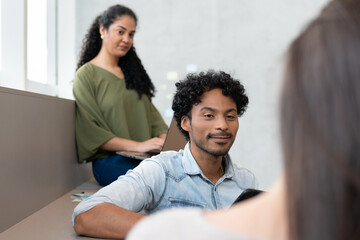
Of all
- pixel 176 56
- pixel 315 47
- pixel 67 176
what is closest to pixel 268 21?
pixel 176 56

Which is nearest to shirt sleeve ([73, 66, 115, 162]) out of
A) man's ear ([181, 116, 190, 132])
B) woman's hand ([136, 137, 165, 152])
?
woman's hand ([136, 137, 165, 152])

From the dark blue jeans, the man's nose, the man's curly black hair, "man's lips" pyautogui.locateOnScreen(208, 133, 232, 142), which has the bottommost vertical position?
the dark blue jeans

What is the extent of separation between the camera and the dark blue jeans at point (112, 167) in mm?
2619

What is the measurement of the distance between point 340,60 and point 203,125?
120cm

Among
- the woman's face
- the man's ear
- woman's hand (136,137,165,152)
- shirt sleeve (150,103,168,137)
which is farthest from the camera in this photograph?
shirt sleeve (150,103,168,137)

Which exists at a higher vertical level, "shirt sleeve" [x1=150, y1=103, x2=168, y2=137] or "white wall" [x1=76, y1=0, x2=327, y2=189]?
"white wall" [x1=76, y1=0, x2=327, y2=189]

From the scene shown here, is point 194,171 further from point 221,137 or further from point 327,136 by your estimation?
point 327,136

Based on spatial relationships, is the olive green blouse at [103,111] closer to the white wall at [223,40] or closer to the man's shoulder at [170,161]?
the man's shoulder at [170,161]

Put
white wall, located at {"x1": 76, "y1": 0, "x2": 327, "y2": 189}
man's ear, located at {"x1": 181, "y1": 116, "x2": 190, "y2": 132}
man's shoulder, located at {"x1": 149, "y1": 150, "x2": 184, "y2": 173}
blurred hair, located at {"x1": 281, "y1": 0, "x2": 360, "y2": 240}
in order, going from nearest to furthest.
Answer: blurred hair, located at {"x1": 281, "y1": 0, "x2": 360, "y2": 240} → man's shoulder, located at {"x1": 149, "y1": 150, "x2": 184, "y2": 173} → man's ear, located at {"x1": 181, "y1": 116, "x2": 190, "y2": 132} → white wall, located at {"x1": 76, "y1": 0, "x2": 327, "y2": 189}

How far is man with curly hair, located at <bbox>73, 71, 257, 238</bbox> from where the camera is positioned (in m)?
1.42

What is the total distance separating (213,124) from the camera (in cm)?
158

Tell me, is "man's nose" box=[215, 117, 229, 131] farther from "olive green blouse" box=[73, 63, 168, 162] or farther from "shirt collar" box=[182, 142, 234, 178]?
"olive green blouse" box=[73, 63, 168, 162]

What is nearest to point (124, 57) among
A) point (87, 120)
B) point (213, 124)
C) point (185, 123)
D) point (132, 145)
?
point (87, 120)

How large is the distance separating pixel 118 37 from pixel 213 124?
144cm
